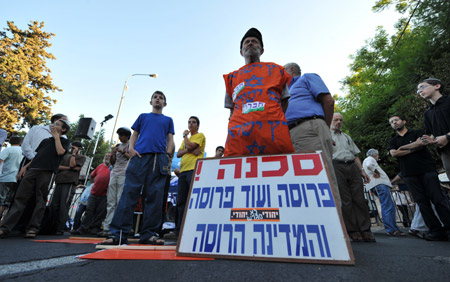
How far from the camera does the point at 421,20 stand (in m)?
8.71

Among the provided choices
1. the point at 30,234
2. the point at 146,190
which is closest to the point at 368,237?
the point at 146,190

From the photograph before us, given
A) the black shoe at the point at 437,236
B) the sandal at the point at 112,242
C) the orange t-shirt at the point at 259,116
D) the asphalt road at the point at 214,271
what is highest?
the orange t-shirt at the point at 259,116

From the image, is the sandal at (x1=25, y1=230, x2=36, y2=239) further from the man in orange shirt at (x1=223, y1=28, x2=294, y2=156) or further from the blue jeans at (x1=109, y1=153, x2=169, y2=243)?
the man in orange shirt at (x1=223, y1=28, x2=294, y2=156)

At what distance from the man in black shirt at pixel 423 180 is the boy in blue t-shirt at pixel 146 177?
3.57 meters

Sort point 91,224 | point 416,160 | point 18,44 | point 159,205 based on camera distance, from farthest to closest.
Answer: point 18,44
point 91,224
point 416,160
point 159,205

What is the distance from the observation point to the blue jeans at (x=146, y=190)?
2460 mm

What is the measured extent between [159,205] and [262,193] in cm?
158

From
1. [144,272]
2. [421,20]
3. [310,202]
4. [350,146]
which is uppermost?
[421,20]

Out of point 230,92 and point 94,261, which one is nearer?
point 94,261

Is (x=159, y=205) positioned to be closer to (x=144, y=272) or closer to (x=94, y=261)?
(x=94, y=261)

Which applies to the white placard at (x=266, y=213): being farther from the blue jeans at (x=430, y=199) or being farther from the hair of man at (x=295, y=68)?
the blue jeans at (x=430, y=199)

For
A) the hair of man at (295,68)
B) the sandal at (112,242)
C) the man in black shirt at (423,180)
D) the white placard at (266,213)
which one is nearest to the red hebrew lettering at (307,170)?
the white placard at (266,213)

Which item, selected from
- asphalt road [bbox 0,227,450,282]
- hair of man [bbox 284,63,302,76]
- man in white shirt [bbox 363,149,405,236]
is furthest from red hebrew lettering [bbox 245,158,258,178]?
man in white shirt [bbox 363,149,405,236]

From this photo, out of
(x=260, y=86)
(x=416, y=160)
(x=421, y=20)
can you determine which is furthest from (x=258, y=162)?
(x=421, y=20)
